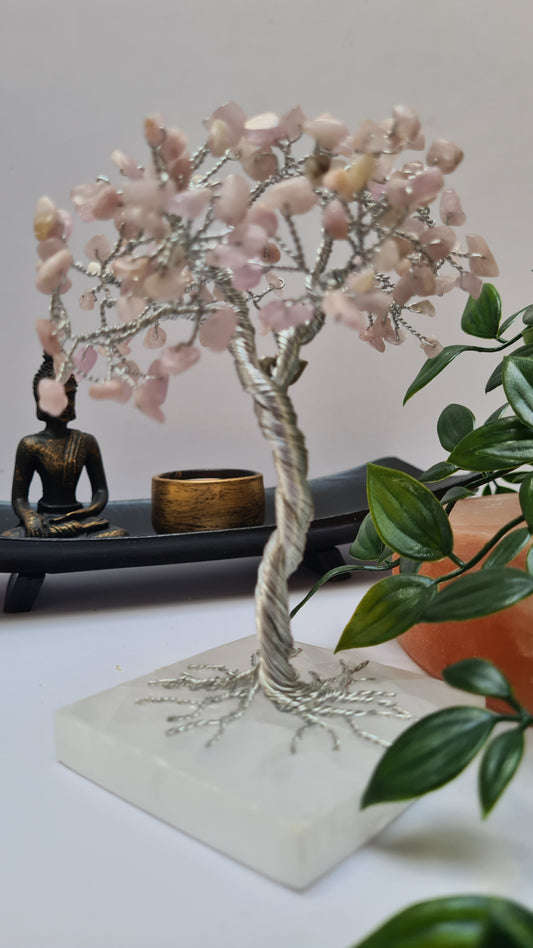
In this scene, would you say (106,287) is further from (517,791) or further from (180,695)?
(517,791)

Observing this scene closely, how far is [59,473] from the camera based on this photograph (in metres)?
0.89

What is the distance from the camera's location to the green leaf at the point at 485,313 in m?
0.60

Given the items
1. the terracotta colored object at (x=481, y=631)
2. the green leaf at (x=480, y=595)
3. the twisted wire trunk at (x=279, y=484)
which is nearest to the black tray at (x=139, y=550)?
the terracotta colored object at (x=481, y=631)

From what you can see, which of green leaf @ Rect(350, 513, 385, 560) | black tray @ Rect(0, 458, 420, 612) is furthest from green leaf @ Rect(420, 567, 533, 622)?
black tray @ Rect(0, 458, 420, 612)

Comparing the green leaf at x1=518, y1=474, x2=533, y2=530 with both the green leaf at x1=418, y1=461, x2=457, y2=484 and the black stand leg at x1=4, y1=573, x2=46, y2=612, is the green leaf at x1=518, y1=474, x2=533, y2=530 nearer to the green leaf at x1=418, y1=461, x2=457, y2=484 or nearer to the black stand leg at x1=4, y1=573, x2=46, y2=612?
the green leaf at x1=418, y1=461, x2=457, y2=484

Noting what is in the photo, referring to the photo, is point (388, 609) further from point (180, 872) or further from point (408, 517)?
point (180, 872)

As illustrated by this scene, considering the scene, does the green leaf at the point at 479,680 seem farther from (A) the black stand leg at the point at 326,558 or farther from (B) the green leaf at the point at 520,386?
(A) the black stand leg at the point at 326,558

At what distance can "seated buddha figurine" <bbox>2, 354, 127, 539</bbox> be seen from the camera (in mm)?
860

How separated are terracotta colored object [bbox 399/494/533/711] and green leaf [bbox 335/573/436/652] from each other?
8 centimetres

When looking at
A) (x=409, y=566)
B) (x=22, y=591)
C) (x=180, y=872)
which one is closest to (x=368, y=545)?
(x=409, y=566)

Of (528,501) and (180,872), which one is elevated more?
(528,501)

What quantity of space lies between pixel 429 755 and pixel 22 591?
58 cm

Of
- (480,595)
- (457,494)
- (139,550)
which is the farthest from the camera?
(139,550)

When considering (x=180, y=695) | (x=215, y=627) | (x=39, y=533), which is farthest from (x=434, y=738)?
(x=39, y=533)
